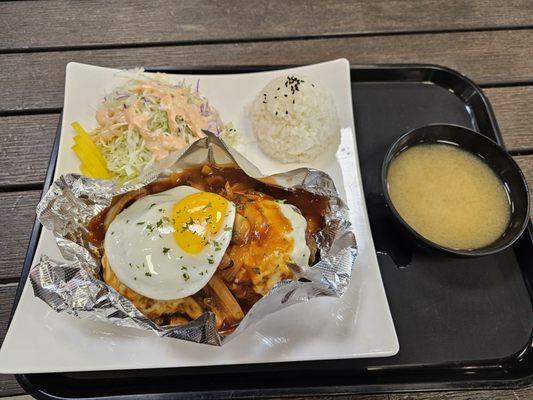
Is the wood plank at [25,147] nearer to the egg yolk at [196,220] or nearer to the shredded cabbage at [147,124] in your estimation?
the shredded cabbage at [147,124]

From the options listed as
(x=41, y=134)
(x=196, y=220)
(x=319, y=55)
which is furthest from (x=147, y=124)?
(x=319, y=55)

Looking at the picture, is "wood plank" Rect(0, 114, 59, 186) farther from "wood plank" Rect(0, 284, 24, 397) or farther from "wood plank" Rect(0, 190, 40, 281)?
"wood plank" Rect(0, 284, 24, 397)

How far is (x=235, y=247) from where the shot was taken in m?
1.43

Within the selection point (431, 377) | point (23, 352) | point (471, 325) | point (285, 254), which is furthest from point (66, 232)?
point (471, 325)

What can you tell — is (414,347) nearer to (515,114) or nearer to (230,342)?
(230,342)

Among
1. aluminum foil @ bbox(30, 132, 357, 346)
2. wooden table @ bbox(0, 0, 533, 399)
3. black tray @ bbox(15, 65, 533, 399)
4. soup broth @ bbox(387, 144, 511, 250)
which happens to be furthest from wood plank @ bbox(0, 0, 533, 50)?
aluminum foil @ bbox(30, 132, 357, 346)

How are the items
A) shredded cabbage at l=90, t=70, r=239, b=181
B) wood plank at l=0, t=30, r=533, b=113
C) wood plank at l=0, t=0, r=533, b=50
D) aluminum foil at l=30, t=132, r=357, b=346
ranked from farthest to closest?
1. wood plank at l=0, t=0, r=533, b=50
2. wood plank at l=0, t=30, r=533, b=113
3. shredded cabbage at l=90, t=70, r=239, b=181
4. aluminum foil at l=30, t=132, r=357, b=346

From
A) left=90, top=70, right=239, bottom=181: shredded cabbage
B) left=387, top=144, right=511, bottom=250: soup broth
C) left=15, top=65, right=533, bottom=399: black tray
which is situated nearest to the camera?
left=15, top=65, right=533, bottom=399: black tray

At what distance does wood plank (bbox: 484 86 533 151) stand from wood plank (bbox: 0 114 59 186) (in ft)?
6.91

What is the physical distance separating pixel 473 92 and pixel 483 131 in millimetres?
202

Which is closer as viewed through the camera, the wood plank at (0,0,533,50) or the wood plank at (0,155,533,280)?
the wood plank at (0,155,533,280)

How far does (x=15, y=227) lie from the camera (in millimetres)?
1831

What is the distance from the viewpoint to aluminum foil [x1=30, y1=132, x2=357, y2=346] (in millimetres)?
1348

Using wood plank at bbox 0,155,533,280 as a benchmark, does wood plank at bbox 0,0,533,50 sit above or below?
above
